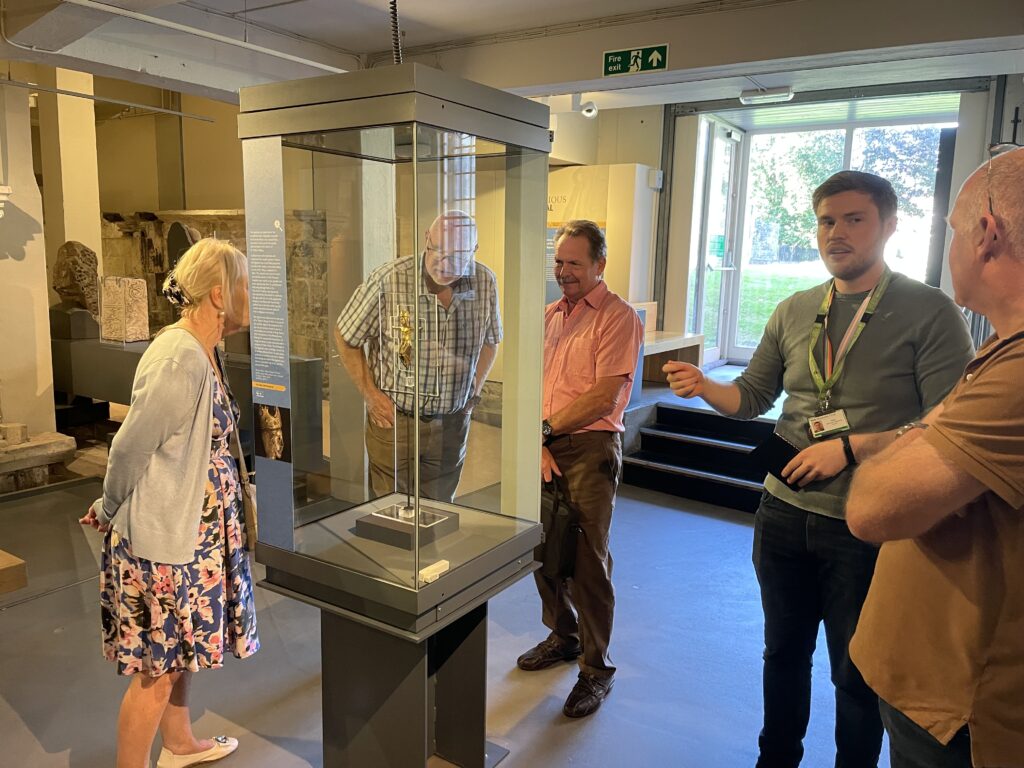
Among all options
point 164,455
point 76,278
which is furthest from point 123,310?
point 164,455

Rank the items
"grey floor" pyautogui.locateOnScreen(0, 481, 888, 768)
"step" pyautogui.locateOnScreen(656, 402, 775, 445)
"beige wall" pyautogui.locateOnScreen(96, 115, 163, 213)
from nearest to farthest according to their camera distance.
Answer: "grey floor" pyautogui.locateOnScreen(0, 481, 888, 768), "step" pyautogui.locateOnScreen(656, 402, 775, 445), "beige wall" pyautogui.locateOnScreen(96, 115, 163, 213)

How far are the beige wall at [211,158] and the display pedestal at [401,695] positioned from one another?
25.6ft

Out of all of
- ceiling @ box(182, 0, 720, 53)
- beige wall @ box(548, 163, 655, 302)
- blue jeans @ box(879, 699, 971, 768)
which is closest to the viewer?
blue jeans @ box(879, 699, 971, 768)

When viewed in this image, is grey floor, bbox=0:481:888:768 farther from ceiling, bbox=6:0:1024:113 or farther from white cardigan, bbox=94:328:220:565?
ceiling, bbox=6:0:1024:113

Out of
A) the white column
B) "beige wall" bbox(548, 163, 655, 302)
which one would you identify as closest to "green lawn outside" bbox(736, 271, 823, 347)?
"beige wall" bbox(548, 163, 655, 302)

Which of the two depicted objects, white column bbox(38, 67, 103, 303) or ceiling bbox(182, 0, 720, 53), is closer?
ceiling bbox(182, 0, 720, 53)

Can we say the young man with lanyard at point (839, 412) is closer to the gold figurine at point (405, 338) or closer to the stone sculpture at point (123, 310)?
the gold figurine at point (405, 338)

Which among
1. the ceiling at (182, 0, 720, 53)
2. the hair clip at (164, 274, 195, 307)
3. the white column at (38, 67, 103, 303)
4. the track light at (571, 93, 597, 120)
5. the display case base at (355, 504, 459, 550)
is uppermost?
the ceiling at (182, 0, 720, 53)

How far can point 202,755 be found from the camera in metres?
2.19

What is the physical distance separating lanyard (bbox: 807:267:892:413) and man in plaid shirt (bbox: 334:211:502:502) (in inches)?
32.3

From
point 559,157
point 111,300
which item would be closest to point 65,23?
point 111,300

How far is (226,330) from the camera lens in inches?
76.7

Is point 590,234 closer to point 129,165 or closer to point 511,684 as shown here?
point 511,684

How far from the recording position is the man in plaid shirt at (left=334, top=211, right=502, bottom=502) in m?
1.59
